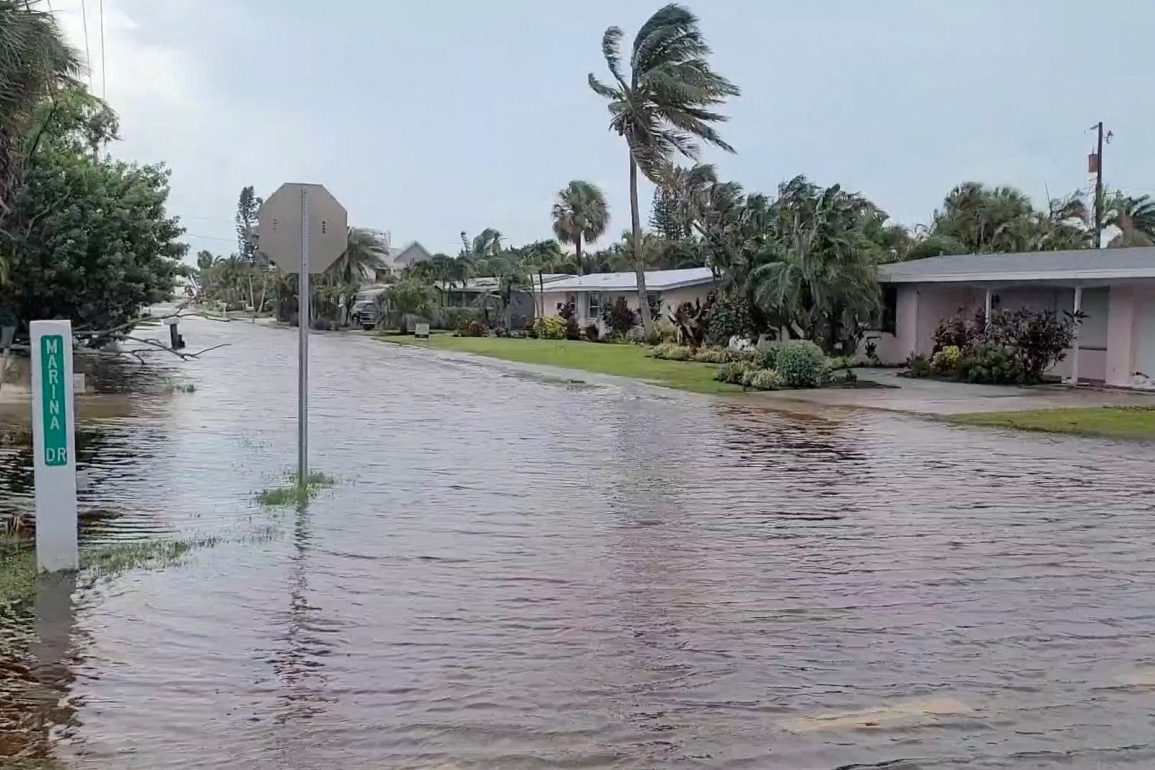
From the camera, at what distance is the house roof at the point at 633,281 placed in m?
45.8

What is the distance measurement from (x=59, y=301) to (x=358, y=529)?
24.1 meters

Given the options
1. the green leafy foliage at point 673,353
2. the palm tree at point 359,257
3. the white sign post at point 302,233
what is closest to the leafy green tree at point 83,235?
the green leafy foliage at point 673,353

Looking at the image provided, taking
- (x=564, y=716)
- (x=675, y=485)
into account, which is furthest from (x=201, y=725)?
(x=675, y=485)

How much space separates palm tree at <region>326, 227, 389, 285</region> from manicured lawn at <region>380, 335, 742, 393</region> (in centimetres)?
1914

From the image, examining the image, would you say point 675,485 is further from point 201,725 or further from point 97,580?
point 201,725

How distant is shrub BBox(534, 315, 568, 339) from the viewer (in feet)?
170

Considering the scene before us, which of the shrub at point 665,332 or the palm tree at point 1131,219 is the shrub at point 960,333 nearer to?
the shrub at point 665,332

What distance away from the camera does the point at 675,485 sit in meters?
12.5

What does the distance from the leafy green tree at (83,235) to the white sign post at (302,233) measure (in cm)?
1716

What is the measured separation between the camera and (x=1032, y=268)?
2656 cm

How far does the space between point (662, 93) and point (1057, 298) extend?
18.5 meters

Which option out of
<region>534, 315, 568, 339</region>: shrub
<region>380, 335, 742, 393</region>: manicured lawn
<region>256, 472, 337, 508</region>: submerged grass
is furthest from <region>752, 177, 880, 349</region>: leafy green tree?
<region>534, 315, 568, 339</region>: shrub

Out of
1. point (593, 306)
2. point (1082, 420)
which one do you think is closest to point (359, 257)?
point (593, 306)

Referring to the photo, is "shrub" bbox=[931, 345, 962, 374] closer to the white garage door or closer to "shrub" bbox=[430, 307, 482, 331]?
the white garage door
